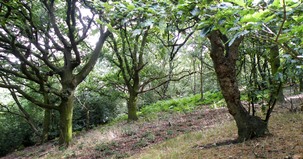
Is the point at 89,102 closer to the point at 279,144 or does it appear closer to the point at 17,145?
the point at 17,145

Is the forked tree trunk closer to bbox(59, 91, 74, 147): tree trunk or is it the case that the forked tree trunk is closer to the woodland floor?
the woodland floor

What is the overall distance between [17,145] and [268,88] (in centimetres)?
1546

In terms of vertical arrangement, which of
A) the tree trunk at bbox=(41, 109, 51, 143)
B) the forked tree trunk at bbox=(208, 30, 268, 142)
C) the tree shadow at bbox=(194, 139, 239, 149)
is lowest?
the tree trunk at bbox=(41, 109, 51, 143)

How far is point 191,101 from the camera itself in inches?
593

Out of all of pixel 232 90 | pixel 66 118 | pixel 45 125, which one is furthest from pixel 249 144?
pixel 45 125

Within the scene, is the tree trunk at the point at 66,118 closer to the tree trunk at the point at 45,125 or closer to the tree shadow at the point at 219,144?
the tree trunk at the point at 45,125

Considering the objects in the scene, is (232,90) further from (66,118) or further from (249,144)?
(66,118)

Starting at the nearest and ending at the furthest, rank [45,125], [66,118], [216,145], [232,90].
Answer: [232,90] → [216,145] → [66,118] → [45,125]

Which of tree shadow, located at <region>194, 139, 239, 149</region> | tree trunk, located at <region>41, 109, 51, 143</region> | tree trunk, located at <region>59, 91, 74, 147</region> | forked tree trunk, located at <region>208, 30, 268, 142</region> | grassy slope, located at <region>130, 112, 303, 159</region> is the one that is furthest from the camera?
tree trunk, located at <region>41, 109, 51, 143</region>

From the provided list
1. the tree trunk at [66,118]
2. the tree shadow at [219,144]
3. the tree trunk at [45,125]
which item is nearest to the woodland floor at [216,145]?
the tree shadow at [219,144]

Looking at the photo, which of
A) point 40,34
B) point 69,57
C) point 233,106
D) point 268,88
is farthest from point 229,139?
point 40,34

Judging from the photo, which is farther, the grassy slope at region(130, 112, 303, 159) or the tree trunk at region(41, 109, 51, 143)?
the tree trunk at region(41, 109, 51, 143)

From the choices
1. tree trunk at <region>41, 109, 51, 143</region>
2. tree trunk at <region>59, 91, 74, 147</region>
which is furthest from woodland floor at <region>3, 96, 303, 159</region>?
tree trunk at <region>41, 109, 51, 143</region>

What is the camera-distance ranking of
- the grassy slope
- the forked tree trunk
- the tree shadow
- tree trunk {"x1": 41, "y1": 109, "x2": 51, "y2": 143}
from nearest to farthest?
the grassy slope, the forked tree trunk, the tree shadow, tree trunk {"x1": 41, "y1": 109, "x2": 51, "y2": 143}
